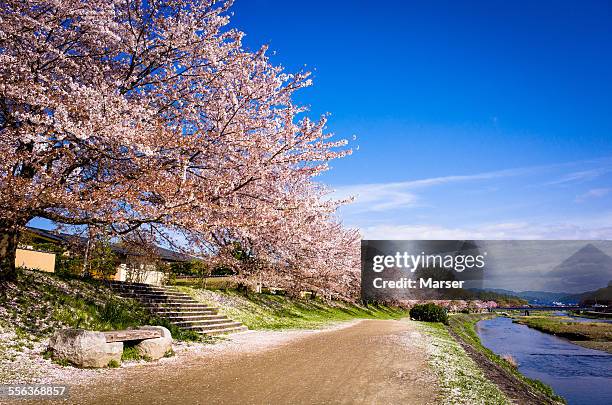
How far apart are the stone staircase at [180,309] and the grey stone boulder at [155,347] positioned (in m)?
5.78

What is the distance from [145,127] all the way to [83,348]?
5.26 meters

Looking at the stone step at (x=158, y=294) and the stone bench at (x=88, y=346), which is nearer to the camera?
the stone bench at (x=88, y=346)

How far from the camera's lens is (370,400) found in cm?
858

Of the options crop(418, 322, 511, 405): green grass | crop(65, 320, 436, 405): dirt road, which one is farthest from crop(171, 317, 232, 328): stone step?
crop(418, 322, 511, 405): green grass

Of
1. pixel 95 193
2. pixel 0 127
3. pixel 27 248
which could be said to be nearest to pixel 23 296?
pixel 0 127

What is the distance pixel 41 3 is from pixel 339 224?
2986 cm

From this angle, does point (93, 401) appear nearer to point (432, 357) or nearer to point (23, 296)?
point (23, 296)

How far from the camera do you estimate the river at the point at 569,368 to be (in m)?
19.4

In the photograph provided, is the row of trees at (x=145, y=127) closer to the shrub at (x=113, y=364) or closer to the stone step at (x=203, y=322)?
the shrub at (x=113, y=364)

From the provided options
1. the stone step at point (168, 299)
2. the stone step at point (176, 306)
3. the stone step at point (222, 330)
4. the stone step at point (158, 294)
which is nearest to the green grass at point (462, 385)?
the stone step at point (222, 330)

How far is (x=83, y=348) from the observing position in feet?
34.4

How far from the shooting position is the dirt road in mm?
8391

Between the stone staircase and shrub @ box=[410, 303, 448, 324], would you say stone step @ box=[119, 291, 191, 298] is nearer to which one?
the stone staircase

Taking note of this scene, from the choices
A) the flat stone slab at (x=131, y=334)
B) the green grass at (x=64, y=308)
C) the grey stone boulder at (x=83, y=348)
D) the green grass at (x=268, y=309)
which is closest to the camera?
the grey stone boulder at (x=83, y=348)
